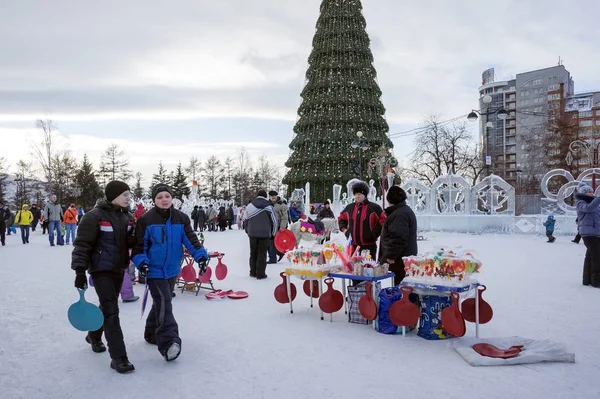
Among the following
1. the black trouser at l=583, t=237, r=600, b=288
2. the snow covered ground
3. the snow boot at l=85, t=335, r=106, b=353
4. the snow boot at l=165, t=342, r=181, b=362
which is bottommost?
the snow covered ground

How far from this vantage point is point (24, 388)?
3951 millimetres

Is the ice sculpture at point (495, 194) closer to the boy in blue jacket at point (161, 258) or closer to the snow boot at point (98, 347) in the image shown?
the boy in blue jacket at point (161, 258)

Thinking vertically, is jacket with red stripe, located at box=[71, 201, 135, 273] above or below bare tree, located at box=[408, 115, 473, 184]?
below

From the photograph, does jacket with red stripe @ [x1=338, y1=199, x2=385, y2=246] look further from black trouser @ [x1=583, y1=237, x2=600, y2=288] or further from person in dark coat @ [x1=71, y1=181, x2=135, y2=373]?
black trouser @ [x1=583, y1=237, x2=600, y2=288]

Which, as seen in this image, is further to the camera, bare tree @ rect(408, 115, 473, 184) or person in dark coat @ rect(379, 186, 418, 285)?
bare tree @ rect(408, 115, 473, 184)

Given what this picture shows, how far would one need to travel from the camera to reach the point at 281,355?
4730 mm

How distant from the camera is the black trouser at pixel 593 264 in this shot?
8.14 meters

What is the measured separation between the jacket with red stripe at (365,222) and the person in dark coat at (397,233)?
1.28ft

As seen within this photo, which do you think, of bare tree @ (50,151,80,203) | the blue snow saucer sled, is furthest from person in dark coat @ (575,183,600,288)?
bare tree @ (50,151,80,203)

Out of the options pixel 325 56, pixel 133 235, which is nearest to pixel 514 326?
pixel 133 235

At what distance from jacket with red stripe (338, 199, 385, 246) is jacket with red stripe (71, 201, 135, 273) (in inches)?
130

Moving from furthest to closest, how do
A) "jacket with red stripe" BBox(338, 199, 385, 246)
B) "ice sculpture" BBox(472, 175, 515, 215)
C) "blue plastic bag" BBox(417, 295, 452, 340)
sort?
"ice sculpture" BBox(472, 175, 515, 215)
"jacket with red stripe" BBox(338, 199, 385, 246)
"blue plastic bag" BBox(417, 295, 452, 340)

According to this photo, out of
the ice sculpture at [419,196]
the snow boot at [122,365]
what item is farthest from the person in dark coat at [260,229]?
the ice sculpture at [419,196]

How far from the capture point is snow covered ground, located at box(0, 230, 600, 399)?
3867 millimetres
